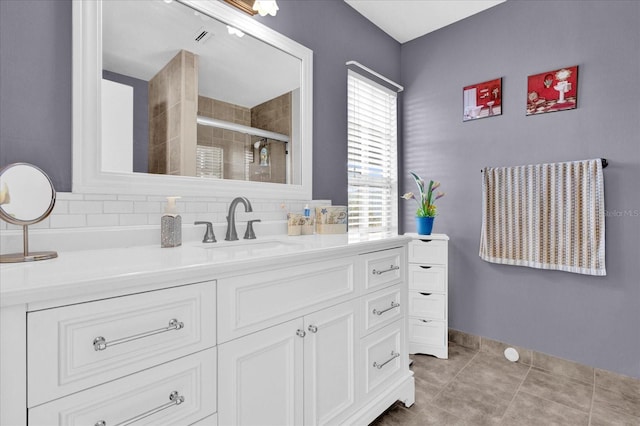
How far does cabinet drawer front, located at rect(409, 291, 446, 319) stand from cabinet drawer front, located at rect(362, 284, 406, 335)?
73 centimetres

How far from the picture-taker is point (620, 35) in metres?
1.95

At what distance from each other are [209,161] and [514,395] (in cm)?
219

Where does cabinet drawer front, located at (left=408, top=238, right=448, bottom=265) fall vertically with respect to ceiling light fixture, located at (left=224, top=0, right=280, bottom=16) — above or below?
below

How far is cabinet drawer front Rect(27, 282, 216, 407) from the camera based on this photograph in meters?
0.66

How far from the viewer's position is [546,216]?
7.07 ft

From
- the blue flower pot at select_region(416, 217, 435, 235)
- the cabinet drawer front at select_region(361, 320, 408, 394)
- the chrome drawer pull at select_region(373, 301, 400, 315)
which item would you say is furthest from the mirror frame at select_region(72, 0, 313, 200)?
the blue flower pot at select_region(416, 217, 435, 235)

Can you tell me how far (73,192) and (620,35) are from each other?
303 cm

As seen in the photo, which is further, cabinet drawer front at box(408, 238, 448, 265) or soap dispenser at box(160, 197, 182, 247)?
cabinet drawer front at box(408, 238, 448, 265)

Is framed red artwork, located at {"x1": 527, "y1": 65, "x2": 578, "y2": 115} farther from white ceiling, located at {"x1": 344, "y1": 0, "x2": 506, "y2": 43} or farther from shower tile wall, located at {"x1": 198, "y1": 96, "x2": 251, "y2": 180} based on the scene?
shower tile wall, located at {"x1": 198, "y1": 96, "x2": 251, "y2": 180}

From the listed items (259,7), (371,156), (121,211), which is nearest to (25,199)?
(121,211)

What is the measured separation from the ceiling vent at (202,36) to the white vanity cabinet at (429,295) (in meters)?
1.88

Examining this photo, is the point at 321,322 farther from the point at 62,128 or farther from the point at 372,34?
the point at 372,34

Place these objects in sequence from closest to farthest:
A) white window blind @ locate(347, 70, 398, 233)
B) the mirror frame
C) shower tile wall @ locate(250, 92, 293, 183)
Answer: the mirror frame
shower tile wall @ locate(250, 92, 293, 183)
white window blind @ locate(347, 70, 398, 233)

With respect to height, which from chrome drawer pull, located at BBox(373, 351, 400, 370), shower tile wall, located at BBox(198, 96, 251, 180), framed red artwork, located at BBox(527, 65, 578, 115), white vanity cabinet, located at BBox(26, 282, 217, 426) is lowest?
chrome drawer pull, located at BBox(373, 351, 400, 370)
